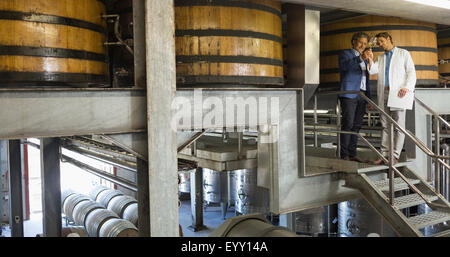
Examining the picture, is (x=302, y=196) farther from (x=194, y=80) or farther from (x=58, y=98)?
(x=58, y=98)

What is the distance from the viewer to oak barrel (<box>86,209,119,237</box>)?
7786 millimetres

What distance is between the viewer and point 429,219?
14.8ft

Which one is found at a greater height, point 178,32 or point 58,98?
point 178,32

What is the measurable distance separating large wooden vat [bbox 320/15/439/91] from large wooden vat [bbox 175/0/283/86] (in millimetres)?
2300

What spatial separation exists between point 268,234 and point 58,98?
2.05 metres

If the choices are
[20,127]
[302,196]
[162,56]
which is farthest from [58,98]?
[302,196]

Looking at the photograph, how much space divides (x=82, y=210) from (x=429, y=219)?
23.4 ft

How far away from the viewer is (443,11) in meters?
5.41

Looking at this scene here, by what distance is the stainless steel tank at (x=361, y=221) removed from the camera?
7.68m

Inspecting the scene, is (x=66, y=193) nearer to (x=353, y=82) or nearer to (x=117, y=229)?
(x=117, y=229)

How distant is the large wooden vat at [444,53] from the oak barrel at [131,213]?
697 centimetres

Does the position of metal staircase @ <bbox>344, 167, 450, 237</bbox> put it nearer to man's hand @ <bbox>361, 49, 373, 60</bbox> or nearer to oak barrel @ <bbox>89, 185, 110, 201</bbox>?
man's hand @ <bbox>361, 49, 373, 60</bbox>

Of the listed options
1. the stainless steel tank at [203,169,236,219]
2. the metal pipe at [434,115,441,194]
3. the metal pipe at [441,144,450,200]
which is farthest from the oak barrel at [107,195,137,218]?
the metal pipe at [441,144,450,200]

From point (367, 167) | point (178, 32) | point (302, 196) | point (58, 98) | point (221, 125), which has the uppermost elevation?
point (178, 32)
